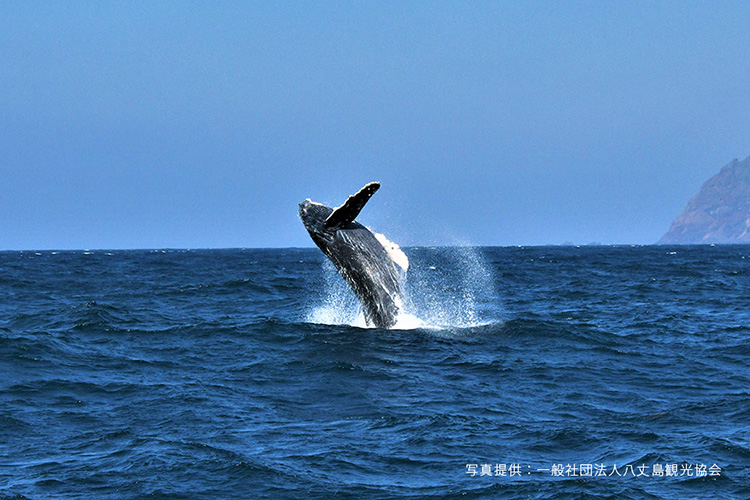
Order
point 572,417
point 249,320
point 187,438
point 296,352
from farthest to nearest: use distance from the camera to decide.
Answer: point 249,320 → point 296,352 → point 572,417 → point 187,438

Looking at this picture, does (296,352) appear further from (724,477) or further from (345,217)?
(724,477)

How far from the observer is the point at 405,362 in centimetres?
1098

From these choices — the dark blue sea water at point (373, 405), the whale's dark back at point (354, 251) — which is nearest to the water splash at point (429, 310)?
the dark blue sea water at point (373, 405)

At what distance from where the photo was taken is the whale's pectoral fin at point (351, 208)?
1035cm

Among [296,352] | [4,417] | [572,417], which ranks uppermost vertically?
[296,352]

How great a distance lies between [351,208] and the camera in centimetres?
1107

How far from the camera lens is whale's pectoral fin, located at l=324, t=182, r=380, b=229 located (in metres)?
10.4

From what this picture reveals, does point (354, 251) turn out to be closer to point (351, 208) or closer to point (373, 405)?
point (351, 208)

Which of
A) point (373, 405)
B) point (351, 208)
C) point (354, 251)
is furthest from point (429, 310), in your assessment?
point (373, 405)

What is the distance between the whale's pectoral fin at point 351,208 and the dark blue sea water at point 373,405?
1948mm

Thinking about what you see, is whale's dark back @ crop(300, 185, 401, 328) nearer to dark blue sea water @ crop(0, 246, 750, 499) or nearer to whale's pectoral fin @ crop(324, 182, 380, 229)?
whale's pectoral fin @ crop(324, 182, 380, 229)

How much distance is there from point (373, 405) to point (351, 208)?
10.8 ft

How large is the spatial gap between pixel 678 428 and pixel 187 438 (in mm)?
4817

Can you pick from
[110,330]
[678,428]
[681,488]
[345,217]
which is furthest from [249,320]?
[681,488]
